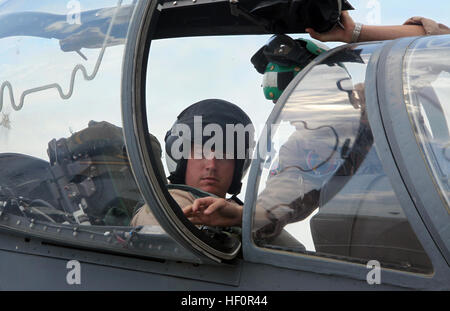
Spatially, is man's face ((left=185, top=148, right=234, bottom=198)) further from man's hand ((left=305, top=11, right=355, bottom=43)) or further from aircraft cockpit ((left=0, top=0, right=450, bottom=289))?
man's hand ((left=305, top=11, right=355, bottom=43))

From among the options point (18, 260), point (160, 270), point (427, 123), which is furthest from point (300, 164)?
point (18, 260)

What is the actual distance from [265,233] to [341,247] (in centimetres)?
25

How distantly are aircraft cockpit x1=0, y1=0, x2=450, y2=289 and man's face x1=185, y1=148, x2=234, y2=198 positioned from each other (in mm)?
188

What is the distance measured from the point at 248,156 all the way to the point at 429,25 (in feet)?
2.92

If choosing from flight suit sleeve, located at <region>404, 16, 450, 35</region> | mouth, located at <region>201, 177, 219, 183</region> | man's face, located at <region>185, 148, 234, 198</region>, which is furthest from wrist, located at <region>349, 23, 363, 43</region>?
mouth, located at <region>201, 177, 219, 183</region>

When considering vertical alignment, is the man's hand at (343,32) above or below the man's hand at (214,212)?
above

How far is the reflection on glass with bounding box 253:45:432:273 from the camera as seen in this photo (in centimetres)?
159

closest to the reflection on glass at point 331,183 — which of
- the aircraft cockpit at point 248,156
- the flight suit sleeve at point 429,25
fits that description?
the aircraft cockpit at point 248,156

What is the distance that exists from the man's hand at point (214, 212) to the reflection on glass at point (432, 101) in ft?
2.15

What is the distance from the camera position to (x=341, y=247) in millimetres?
A: 1658

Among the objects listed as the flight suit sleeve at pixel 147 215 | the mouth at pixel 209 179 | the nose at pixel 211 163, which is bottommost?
the flight suit sleeve at pixel 147 215

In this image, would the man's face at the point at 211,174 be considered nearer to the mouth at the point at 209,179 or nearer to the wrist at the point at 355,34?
the mouth at the point at 209,179

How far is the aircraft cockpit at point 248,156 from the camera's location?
5.10 ft

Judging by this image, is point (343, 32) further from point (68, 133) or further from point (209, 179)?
point (68, 133)
